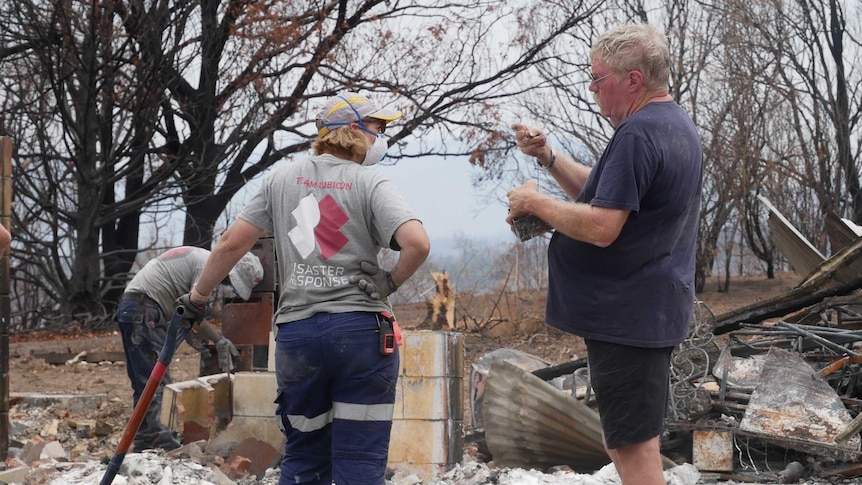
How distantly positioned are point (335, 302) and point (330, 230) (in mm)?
254

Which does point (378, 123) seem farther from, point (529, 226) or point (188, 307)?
point (188, 307)

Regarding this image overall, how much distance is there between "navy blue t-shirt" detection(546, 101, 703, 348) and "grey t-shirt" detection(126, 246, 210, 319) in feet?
13.2

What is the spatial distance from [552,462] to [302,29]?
11776 mm

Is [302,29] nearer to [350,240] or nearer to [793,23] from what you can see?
[793,23]

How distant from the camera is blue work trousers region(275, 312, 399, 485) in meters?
3.12

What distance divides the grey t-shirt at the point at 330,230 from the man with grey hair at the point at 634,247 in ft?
1.88

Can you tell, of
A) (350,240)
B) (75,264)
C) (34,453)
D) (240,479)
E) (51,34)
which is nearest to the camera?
(350,240)

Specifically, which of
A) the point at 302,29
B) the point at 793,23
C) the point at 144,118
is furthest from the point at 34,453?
the point at 793,23

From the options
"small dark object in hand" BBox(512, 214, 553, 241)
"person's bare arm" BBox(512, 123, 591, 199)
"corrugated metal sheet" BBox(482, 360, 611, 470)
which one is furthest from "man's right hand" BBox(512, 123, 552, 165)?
"corrugated metal sheet" BBox(482, 360, 611, 470)

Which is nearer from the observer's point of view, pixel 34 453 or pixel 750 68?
pixel 34 453

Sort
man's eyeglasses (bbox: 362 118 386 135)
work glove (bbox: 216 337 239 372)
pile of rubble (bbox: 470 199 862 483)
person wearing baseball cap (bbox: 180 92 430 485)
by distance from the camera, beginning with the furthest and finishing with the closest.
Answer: work glove (bbox: 216 337 239 372) → pile of rubble (bbox: 470 199 862 483) → man's eyeglasses (bbox: 362 118 386 135) → person wearing baseball cap (bbox: 180 92 430 485)

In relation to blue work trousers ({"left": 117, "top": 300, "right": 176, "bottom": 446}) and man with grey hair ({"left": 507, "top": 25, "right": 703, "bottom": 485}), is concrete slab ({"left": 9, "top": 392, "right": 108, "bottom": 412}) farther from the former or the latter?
man with grey hair ({"left": 507, "top": 25, "right": 703, "bottom": 485})

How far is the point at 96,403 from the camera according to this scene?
8.60m

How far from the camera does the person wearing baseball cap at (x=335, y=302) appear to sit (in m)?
3.13
